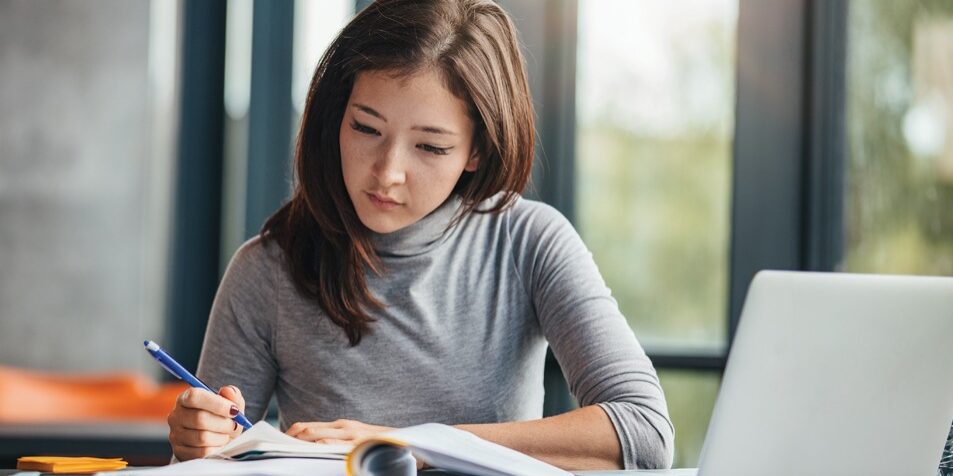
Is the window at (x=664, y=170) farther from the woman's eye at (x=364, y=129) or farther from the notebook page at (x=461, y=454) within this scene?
the notebook page at (x=461, y=454)

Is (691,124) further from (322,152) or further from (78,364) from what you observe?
(78,364)

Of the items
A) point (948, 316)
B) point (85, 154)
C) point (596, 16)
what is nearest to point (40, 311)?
point (85, 154)

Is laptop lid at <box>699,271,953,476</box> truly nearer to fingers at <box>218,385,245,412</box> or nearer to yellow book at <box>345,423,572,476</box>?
yellow book at <box>345,423,572,476</box>

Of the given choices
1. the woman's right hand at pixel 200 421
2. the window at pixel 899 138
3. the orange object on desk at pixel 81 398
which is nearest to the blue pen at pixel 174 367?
the woman's right hand at pixel 200 421

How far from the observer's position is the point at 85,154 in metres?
3.31

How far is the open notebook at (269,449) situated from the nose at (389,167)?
0.44 m

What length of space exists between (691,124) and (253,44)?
128cm

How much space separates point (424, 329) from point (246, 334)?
0.83 feet

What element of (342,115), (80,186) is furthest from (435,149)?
(80,186)

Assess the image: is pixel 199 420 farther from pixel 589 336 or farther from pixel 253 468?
pixel 589 336

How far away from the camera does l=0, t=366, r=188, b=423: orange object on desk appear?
2883 millimetres

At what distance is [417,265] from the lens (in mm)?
1574

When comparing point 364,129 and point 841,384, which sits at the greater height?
point 364,129

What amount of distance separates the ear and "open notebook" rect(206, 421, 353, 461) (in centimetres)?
58
